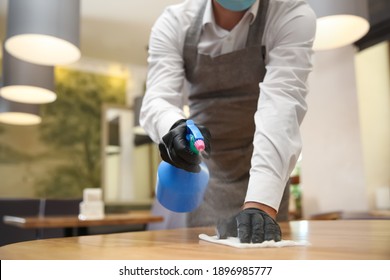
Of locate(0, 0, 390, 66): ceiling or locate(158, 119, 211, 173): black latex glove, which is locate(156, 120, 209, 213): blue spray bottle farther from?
locate(0, 0, 390, 66): ceiling

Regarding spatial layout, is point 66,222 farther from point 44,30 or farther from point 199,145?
point 199,145

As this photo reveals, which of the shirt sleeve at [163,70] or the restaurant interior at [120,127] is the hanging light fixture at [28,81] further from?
the shirt sleeve at [163,70]

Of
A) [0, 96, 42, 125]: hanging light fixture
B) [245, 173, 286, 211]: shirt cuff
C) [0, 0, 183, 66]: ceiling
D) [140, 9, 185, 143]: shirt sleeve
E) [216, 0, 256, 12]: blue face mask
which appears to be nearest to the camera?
[245, 173, 286, 211]: shirt cuff

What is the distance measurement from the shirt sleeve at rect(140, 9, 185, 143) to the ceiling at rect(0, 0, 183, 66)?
0.86 meters

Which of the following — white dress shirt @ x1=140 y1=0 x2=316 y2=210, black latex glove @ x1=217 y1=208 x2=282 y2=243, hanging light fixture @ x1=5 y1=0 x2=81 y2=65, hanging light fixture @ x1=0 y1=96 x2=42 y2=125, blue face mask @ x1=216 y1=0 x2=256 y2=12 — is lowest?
black latex glove @ x1=217 y1=208 x2=282 y2=243

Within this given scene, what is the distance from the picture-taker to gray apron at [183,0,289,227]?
107cm

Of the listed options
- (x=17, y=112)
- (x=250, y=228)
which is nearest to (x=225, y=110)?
(x=250, y=228)

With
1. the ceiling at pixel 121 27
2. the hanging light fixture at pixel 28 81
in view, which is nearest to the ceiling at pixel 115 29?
the ceiling at pixel 121 27

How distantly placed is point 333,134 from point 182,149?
1.50 m

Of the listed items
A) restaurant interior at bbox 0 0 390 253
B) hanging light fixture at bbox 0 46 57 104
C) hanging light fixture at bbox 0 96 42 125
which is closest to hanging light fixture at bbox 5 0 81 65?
restaurant interior at bbox 0 0 390 253

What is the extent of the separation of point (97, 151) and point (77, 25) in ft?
10.6

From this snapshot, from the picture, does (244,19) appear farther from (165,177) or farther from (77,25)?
(77,25)

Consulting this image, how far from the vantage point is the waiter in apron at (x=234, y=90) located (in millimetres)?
791

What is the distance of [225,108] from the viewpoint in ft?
3.74
